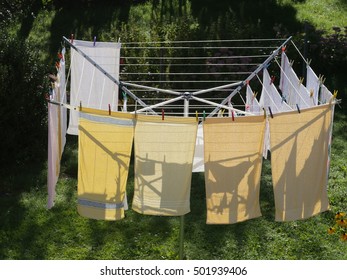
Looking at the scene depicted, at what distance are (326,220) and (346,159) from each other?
149 centimetres

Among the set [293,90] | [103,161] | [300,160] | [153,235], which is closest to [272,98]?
[293,90]

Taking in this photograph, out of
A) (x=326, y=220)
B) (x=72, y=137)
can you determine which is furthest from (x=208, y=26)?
(x=326, y=220)

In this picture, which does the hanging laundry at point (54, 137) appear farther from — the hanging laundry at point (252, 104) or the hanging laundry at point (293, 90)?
the hanging laundry at point (293, 90)

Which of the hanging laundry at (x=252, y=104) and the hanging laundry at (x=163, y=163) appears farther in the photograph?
the hanging laundry at (x=252, y=104)

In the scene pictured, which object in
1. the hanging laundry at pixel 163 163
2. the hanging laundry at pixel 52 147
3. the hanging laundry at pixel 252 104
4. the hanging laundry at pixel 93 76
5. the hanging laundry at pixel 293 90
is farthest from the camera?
the hanging laundry at pixel 93 76

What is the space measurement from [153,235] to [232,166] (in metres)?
2.12

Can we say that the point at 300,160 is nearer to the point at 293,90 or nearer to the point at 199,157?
the point at 199,157

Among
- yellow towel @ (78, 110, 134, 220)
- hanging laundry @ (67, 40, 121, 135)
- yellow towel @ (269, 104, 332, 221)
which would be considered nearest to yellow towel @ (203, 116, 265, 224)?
yellow towel @ (269, 104, 332, 221)

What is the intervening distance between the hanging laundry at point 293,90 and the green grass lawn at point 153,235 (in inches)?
51.2

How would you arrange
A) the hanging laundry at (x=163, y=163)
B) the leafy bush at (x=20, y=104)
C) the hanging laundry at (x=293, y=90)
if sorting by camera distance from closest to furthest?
the hanging laundry at (x=163, y=163)
the hanging laundry at (x=293, y=90)
the leafy bush at (x=20, y=104)

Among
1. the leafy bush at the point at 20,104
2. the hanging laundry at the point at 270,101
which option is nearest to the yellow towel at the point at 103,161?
the hanging laundry at the point at 270,101

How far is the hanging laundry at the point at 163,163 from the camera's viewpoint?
558 centimetres

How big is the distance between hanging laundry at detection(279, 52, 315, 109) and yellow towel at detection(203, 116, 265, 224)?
96 cm

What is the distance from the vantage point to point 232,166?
18.9ft
